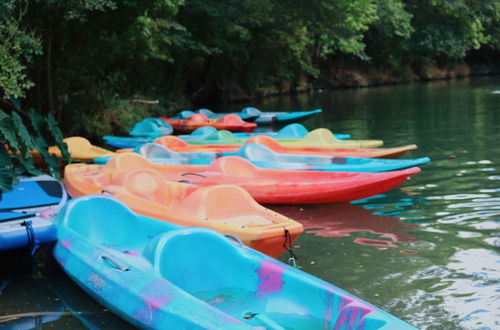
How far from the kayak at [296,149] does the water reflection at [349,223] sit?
177cm

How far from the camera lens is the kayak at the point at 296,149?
9.44 meters

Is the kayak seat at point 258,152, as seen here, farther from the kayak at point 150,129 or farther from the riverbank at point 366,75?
the riverbank at point 366,75

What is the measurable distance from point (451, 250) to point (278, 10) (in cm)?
1916

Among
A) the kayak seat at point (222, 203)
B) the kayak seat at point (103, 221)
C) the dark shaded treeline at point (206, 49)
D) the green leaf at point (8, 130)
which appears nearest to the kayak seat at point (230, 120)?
the dark shaded treeline at point (206, 49)

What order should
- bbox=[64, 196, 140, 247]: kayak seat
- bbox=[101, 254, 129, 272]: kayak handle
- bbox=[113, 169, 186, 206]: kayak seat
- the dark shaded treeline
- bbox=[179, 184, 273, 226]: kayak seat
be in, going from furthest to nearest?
the dark shaded treeline
bbox=[113, 169, 186, 206]: kayak seat
bbox=[179, 184, 273, 226]: kayak seat
bbox=[64, 196, 140, 247]: kayak seat
bbox=[101, 254, 129, 272]: kayak handle

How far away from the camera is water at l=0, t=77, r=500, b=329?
4.74m

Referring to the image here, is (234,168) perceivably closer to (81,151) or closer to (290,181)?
(290,181)

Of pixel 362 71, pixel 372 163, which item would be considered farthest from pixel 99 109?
pixel 362 71

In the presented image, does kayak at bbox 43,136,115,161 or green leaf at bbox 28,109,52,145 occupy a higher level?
green leaf at bbox 28,109,52,145

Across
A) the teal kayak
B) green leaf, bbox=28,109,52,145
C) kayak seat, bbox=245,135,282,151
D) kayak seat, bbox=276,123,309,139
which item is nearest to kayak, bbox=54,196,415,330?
the teal kayak

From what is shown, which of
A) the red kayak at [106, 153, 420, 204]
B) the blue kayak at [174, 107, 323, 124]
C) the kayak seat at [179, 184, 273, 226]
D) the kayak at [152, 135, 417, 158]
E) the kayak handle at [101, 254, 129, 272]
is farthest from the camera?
the blue kayak at [174, 107, 323, 124]

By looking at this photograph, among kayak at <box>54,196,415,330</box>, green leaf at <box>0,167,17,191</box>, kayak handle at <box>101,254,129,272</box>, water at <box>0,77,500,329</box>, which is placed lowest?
water at <box>0,77,500,329</box>

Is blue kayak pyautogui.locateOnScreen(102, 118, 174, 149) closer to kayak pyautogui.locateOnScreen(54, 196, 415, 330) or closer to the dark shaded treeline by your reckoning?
the dark shaded treeline

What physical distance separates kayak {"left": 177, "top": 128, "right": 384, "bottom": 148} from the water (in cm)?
114
